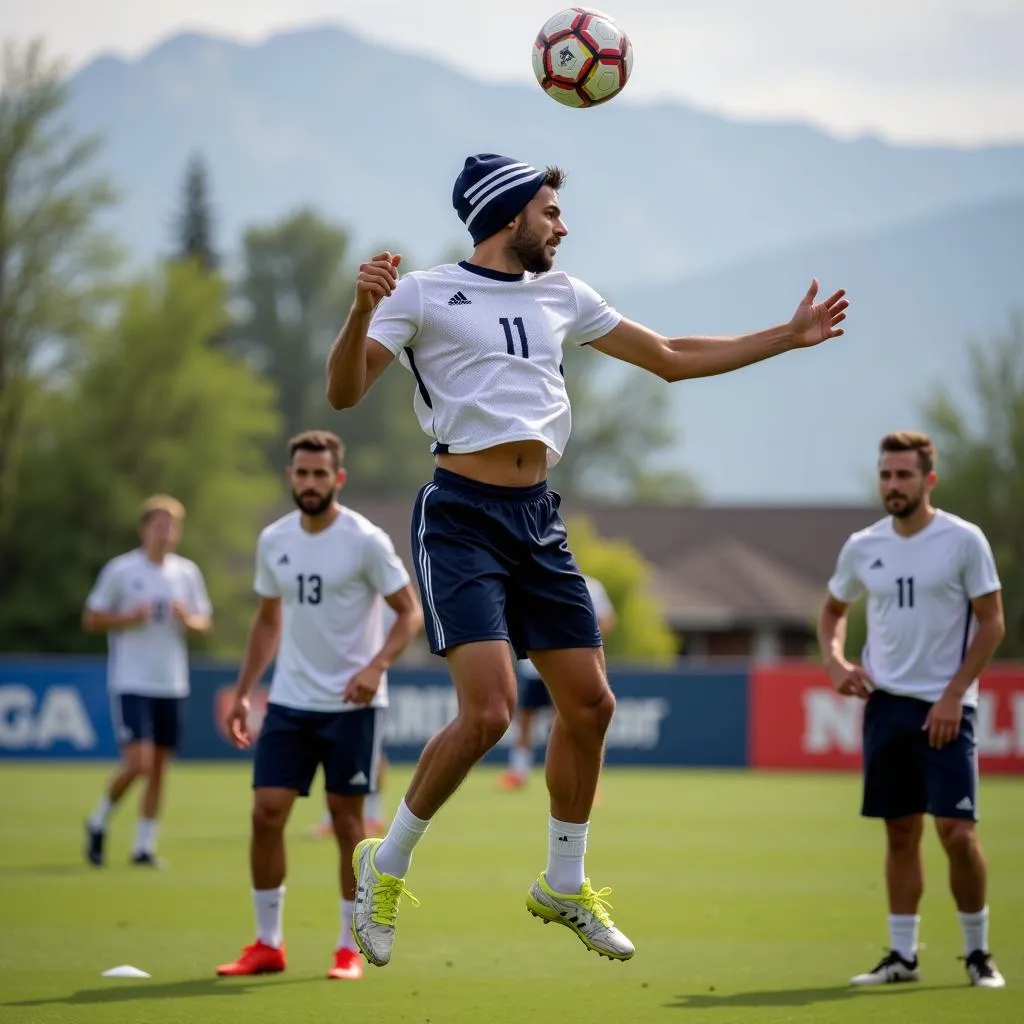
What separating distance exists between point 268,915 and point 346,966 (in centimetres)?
46

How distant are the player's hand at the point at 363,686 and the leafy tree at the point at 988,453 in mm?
40565

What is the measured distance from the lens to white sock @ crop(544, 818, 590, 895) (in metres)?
6.97

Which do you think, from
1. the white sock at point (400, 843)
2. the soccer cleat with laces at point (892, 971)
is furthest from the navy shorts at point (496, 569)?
the soccer cleat with laces at point (892, 971)

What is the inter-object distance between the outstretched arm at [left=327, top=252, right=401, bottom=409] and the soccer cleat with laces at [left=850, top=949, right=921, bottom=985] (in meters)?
3.91

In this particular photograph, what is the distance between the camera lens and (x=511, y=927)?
10.5 m

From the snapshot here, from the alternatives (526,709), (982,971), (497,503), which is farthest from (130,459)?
(497,503)

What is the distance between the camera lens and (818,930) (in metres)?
10.4

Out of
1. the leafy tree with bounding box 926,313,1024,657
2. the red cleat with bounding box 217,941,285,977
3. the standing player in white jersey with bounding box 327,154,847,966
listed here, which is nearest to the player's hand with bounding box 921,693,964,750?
the standing player in white jersey with bounding box 327,154,847,966

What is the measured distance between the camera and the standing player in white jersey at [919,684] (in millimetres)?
8508

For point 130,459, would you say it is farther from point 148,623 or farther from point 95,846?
point 95,846

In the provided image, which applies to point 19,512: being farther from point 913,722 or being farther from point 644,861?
point 913,722

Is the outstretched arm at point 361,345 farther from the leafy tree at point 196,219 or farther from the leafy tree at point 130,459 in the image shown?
the leafy tree at point 196,219

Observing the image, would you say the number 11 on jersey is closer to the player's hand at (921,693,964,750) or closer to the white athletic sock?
the player's hand at (921,693,964,750)

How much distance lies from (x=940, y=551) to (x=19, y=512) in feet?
149
